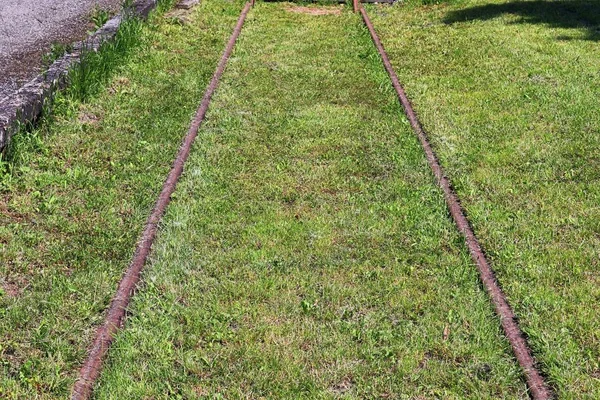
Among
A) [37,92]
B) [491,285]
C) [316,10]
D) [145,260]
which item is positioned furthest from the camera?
[316,10]

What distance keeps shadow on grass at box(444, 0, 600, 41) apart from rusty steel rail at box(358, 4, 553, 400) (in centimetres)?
517

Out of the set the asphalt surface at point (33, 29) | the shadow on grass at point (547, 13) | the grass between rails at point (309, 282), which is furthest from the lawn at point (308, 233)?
the shadow on grass at point (547, 13)

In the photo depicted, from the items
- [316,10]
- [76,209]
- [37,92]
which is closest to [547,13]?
[316,10]

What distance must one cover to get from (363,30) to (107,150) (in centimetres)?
602

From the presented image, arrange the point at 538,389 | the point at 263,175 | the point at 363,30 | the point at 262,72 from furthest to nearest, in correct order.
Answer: the point at 363,30
the point at 262,72
the point at 263,175
the point at 538,389

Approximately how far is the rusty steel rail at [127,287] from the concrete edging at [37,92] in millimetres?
1265

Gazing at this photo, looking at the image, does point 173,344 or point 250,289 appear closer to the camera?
point 173,344

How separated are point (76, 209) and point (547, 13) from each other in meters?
8.90

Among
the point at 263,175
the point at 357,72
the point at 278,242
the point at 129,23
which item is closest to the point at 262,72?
the point at 357,72

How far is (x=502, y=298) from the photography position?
4246mm

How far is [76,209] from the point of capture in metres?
5.45

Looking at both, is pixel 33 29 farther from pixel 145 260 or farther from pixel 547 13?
pixel 547 13

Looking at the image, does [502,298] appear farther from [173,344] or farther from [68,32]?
[68,32]

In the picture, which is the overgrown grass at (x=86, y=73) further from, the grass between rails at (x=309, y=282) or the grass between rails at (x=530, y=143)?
the grass between rails at (x=530, y=143)
